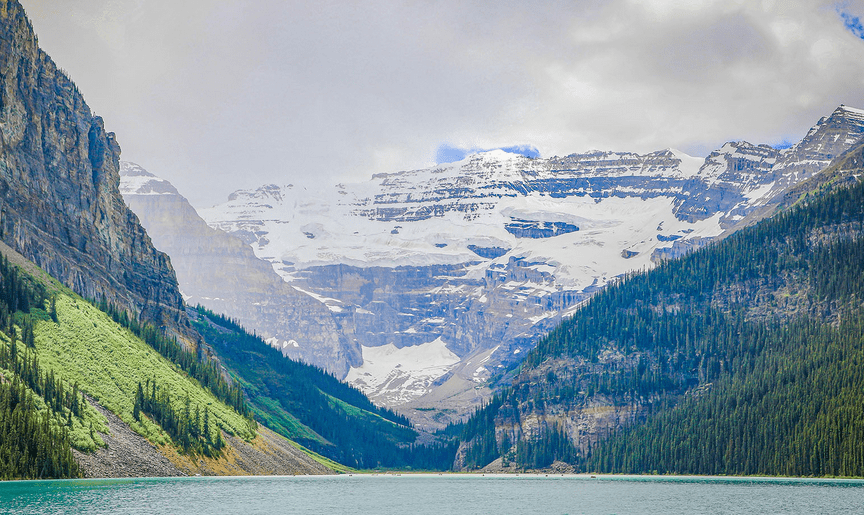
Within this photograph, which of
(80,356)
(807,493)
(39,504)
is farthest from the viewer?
(80,356)

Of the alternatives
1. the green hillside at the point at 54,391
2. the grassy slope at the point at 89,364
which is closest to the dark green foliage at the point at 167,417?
the green hillside at the point at 54,391

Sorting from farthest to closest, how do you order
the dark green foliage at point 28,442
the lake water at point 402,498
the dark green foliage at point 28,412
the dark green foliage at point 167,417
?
the dark green foliage at point 167,417
the dark green foliage at point 28,412
the dark green foliage at point 28,442
the lake water at point 402,498

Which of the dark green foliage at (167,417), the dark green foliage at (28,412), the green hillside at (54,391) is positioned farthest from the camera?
the dark green foliage at (167,417)

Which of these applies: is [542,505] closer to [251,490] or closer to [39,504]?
[251,490]

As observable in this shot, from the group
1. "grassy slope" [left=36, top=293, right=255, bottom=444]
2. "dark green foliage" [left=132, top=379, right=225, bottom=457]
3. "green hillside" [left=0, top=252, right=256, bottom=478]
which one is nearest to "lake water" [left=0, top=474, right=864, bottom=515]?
"green hillside" [left=0, top=252, right=256, bottom=478]

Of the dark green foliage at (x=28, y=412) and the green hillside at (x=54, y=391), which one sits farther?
the green hillside at (x=54, y=391)

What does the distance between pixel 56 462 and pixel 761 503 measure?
105920 mm

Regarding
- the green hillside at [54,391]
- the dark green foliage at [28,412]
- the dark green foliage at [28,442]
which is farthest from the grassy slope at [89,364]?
the dark green foliage at [28,442]

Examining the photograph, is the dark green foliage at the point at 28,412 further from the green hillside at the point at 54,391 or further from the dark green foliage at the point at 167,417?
the dark green foliage at the point at 167,417

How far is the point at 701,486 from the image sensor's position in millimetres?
188250

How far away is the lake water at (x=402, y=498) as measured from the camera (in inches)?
4754

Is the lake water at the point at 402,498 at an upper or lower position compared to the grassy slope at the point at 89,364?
lower

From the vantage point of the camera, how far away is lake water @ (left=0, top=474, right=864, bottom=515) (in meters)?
121

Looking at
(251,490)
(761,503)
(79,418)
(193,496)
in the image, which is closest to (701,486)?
(761,503)
